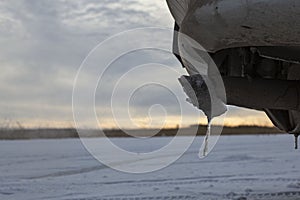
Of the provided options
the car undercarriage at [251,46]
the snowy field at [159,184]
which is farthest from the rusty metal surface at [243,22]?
the snowy field at [159,184]

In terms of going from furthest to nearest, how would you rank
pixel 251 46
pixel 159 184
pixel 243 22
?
1. pixel 159 184
2. pixel 251 46
3. pixel 243 22

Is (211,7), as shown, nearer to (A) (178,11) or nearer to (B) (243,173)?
(A) (178,11)

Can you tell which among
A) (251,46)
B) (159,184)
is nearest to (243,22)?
(251,46)

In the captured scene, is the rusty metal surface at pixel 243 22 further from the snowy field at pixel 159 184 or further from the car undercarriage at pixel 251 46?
the snowy field at pixel 159 184

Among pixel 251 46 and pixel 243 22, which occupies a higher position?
pixel 243 22

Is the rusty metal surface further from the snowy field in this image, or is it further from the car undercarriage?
the snowy field

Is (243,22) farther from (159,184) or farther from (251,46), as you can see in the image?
(159,184)

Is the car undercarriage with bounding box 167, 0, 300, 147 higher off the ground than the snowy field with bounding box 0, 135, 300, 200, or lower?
higher

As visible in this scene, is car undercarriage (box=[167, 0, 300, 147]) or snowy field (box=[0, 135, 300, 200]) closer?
car undercarriage (box=[167, 0, 300, 147])

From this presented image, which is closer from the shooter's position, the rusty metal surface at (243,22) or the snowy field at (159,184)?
the rusty metal surface at (243,22)

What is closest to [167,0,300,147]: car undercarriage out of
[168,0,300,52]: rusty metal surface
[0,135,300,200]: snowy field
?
[168,0,300,52]: rusty metal surface

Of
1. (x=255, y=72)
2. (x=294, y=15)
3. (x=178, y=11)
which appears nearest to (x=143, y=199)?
(x=255, y=72)

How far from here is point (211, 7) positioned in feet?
7.82

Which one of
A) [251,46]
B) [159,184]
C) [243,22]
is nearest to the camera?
[243,22]
